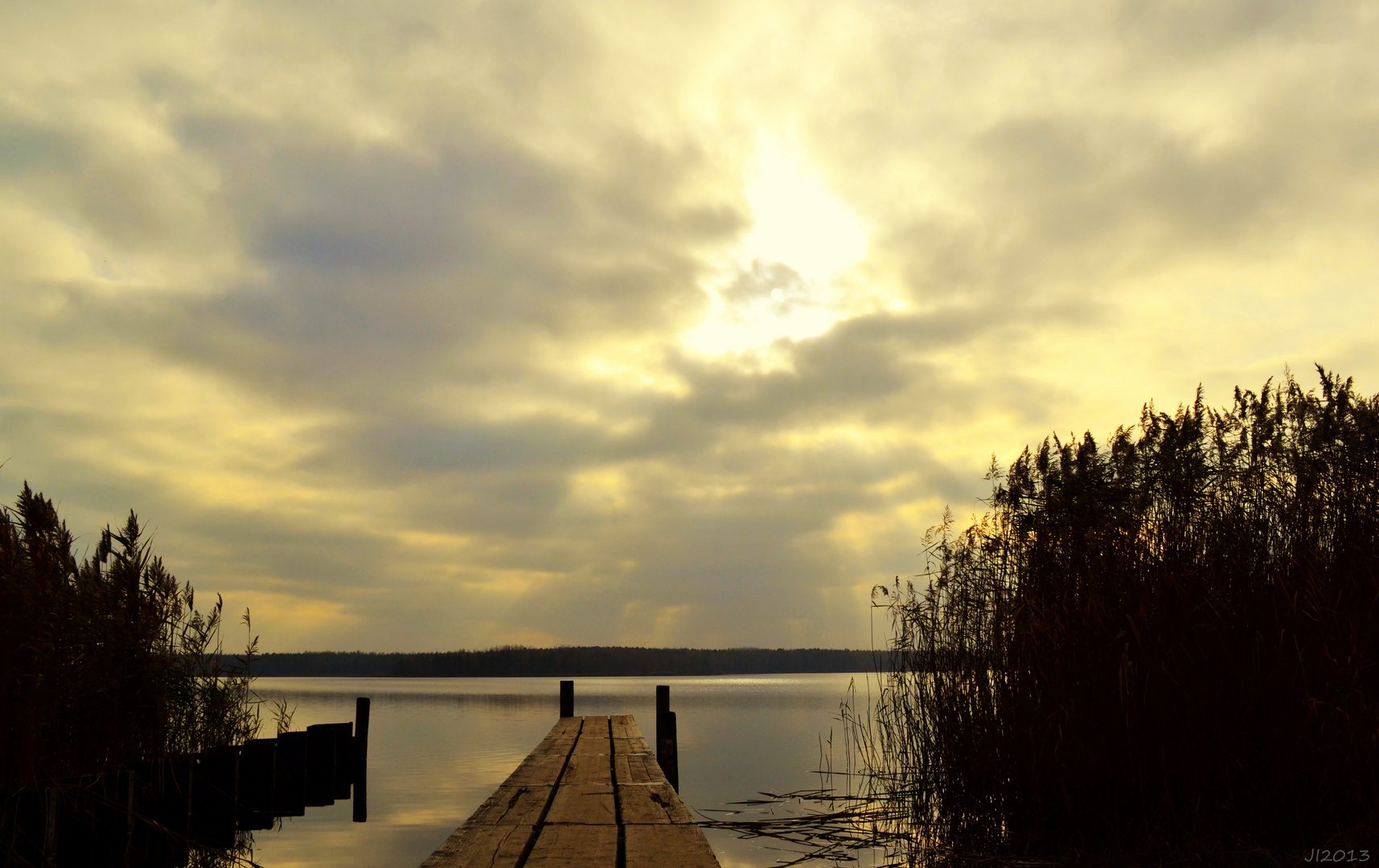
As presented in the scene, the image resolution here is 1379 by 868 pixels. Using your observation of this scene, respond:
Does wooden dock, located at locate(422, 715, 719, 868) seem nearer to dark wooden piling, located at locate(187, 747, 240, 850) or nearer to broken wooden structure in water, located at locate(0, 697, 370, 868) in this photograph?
broken wooden structure in water, located at locate(0, 697, 370, 868)

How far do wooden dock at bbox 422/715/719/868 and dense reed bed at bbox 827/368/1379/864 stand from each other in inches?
126

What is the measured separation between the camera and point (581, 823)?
543 centimetres

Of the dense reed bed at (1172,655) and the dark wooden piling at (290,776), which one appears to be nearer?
the dense reed bed at (1172,655)

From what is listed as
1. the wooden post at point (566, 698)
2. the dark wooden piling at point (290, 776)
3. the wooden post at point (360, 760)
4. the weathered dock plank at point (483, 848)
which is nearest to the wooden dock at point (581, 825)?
the weathered dock plank at point (483, 848)

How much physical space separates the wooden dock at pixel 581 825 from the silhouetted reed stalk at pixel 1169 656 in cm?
316

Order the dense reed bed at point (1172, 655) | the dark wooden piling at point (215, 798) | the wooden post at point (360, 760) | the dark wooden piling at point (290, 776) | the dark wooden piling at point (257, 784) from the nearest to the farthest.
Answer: the dense reed bed at point (1172, 655), the dark wooden piling at point (215, 798), the dark wooden piling at point (257, 784), the dark wooden piling at point (290, 776), the wooden post at point (360, 760)

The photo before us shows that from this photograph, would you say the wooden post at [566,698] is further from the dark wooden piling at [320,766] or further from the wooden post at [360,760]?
the dark wooden piling at [320,766]

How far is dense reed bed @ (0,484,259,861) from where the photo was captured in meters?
6.77

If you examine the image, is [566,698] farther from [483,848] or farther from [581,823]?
[483,848]

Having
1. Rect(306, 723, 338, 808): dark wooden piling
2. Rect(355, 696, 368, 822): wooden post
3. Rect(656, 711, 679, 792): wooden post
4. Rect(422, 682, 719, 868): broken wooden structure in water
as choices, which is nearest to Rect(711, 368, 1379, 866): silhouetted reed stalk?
Rect(422, 682, 719, 868): broken wooden structure in water

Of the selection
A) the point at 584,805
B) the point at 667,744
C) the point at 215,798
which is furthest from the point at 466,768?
the point at 584,805

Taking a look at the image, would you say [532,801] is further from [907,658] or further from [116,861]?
[907,658]

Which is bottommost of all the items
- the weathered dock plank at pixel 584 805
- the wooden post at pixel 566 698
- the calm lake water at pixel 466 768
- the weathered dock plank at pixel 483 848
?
the calm lake water at pixel 466 768

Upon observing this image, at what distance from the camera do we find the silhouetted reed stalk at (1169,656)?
6449 millimetres
